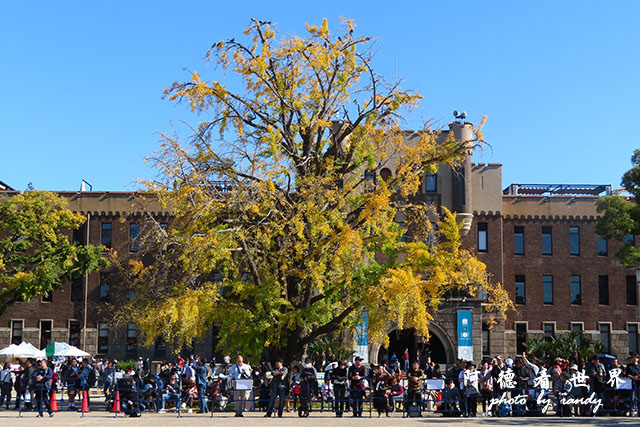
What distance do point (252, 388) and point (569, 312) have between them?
95.0ft

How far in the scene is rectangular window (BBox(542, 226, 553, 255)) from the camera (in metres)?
48.7

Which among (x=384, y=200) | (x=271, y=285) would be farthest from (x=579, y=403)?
(x=271, y=285)

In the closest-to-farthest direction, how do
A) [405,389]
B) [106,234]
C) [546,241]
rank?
[405,389]
[546,241]
[106,234]

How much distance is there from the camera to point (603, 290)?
4847 centimetres

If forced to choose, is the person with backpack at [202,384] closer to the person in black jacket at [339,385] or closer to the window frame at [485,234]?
the person in black jacket at [339,385]

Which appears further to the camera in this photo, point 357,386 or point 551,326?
point 551,326

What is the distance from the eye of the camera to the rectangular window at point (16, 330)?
1895 inches

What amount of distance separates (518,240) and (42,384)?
31291 mm

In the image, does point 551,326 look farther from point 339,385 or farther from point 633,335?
point 339,385

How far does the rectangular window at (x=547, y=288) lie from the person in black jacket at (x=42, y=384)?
31.2 metres

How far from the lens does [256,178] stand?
25.6m

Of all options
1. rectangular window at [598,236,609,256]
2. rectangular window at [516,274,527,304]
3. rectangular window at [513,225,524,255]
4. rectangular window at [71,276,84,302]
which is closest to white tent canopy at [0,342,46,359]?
rectangular window at [71,276,84,302]

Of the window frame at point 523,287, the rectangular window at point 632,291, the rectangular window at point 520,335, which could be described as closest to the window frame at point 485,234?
the window frame at point 523,287

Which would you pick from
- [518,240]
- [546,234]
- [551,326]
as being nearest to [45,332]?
[518,240]
